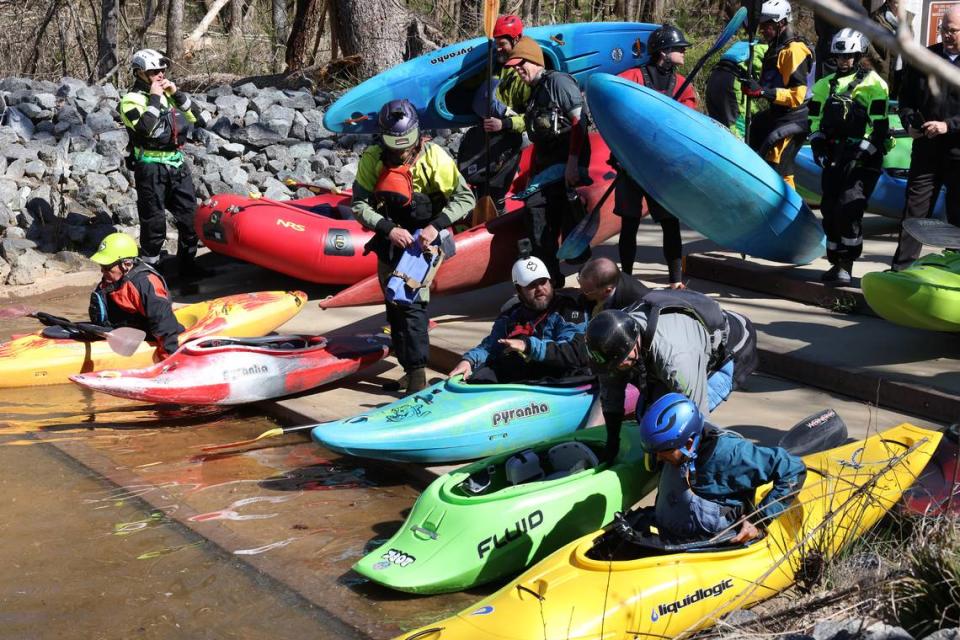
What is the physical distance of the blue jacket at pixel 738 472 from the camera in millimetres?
4137

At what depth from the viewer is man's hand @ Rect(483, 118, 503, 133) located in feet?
26.6

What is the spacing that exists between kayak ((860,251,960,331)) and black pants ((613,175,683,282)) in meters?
1.47

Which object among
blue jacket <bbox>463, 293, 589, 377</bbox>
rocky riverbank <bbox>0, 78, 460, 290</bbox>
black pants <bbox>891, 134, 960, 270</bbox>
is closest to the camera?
blue jacket <bbox>463, 293, 589, 377</bbox>

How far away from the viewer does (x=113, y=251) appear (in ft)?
22.9

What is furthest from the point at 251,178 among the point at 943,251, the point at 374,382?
the point at 943,251

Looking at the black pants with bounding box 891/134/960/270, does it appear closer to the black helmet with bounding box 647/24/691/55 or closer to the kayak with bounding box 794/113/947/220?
the kayak with bounding box 794/113/947/220

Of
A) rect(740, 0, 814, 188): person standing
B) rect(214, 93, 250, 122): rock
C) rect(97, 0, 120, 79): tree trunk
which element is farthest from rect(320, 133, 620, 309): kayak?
rect(97, 0, 120, 79): tree trunk

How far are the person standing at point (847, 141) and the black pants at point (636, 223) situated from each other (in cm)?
100

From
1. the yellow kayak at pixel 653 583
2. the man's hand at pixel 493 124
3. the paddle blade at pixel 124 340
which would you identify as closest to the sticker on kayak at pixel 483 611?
the yellow kayak at pixel 653 583

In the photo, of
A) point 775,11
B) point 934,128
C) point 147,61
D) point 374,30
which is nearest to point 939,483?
point 934,128

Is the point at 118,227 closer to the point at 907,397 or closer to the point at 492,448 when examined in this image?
the point at 492,448

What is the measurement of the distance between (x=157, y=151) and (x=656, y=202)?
453 cm

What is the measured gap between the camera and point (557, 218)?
295 inches

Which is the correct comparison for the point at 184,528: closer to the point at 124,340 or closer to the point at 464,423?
the point at 464,423
